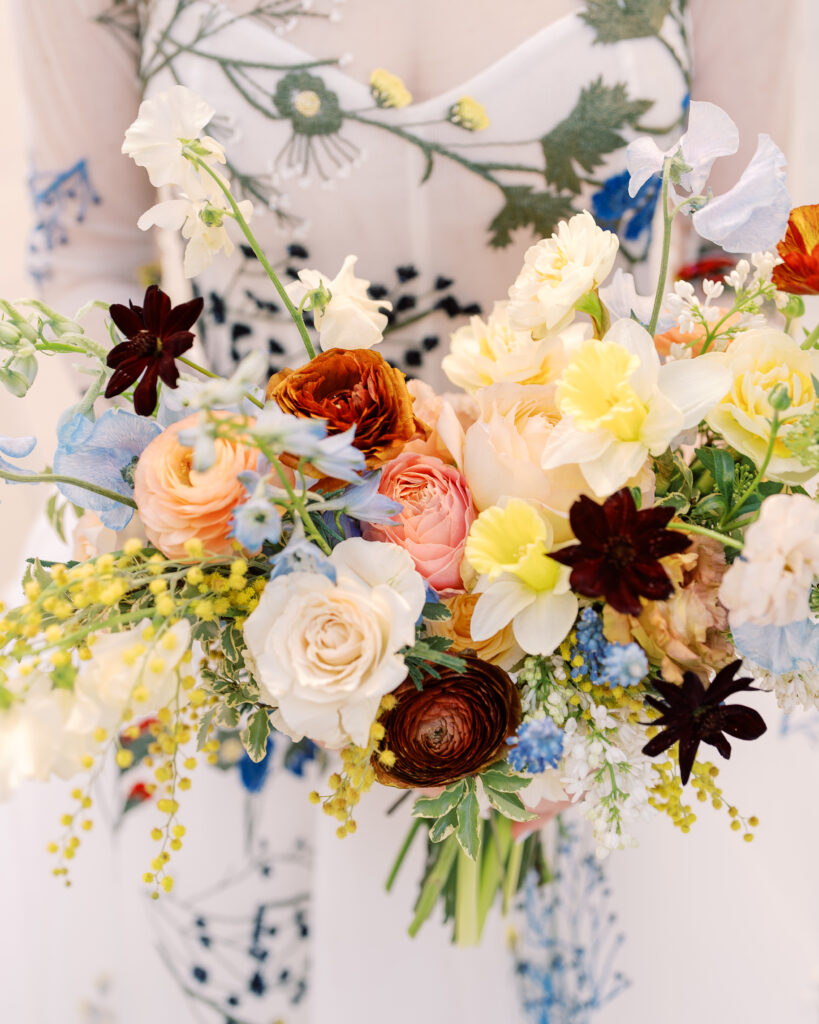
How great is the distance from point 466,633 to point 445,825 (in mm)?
123

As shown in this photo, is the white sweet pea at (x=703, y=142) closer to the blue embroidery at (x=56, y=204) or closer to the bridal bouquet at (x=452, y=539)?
the bridal bouquet at (x=452, y=539)

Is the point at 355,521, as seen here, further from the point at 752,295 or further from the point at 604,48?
the point at 604,48

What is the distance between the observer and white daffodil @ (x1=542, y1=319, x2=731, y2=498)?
15.7 inches

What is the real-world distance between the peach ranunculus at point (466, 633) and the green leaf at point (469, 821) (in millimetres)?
87

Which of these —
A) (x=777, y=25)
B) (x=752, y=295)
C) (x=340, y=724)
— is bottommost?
(x=340, y=724)

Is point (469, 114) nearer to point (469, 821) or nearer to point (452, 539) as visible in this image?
point (452, 539)

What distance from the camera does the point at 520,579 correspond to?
1.37ft

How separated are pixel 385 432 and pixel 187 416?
123mm

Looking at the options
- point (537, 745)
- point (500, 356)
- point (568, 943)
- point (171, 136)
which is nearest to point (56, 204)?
point (171, 136)

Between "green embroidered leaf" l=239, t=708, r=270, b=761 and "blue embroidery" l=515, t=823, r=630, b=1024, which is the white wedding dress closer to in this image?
"blue embroidery" l=515, t=823, r=630, b=1024

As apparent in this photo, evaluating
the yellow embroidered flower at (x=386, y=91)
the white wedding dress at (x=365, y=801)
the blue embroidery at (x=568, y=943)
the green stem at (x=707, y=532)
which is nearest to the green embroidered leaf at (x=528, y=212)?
the white wedding dress at (x=365, y=801)

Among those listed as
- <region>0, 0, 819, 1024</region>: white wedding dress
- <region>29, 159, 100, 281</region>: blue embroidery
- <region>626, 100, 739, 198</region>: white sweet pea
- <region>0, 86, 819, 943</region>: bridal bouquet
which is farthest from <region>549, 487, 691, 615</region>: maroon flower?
<region>29, 159, 100, 281</region>: blue embroidery

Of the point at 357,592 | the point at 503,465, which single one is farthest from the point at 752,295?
the point at 357,592

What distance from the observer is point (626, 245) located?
2.58 ft
